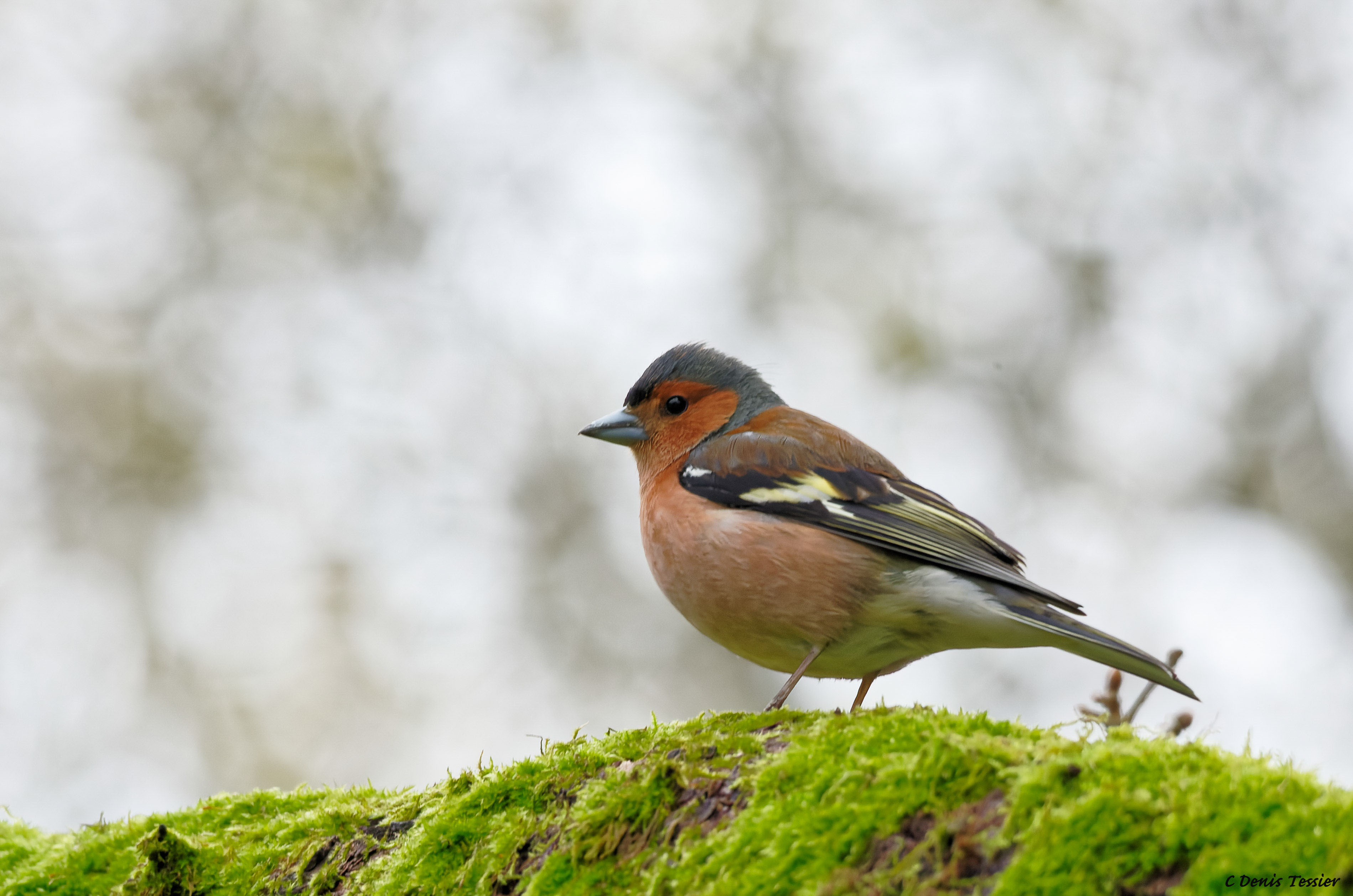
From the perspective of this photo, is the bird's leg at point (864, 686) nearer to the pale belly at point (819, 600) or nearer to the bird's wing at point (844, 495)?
the pale belly at point (819, 600)

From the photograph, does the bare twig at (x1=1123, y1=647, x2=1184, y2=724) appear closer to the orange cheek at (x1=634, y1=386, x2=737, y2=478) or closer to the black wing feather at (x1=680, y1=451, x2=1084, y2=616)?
the black wing feather at (x1=680, y1=451, x2=1084, y2=616)

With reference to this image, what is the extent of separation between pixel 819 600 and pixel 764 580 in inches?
9.3

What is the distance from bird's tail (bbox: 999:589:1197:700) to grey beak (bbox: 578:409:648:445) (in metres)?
2.26

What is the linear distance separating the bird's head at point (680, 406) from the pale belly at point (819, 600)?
1.13 metres

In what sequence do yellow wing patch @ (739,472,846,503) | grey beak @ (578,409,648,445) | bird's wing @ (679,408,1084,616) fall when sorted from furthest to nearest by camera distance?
grey beak @ (578,409,648,445) < yellow wing patch @ (739,472,846,503) < bird's wing @ (679,408,1084,616)

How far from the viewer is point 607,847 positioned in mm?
2383

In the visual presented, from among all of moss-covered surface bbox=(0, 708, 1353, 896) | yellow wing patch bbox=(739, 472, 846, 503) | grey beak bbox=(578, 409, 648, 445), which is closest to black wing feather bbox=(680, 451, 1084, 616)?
yellow wing patch bbox=(739, 472, 846, 503)

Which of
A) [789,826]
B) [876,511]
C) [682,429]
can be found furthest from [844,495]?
[789,826]

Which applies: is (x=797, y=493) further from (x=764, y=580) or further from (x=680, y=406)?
(x=680, y=406)

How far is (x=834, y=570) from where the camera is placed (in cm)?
393

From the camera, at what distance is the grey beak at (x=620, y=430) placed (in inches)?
209

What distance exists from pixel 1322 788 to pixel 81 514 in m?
12.9

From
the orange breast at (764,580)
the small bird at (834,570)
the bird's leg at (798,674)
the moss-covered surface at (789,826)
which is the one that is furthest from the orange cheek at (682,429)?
the moss-covered surface at (789,826)

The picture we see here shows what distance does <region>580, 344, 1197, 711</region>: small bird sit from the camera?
12.3ft
